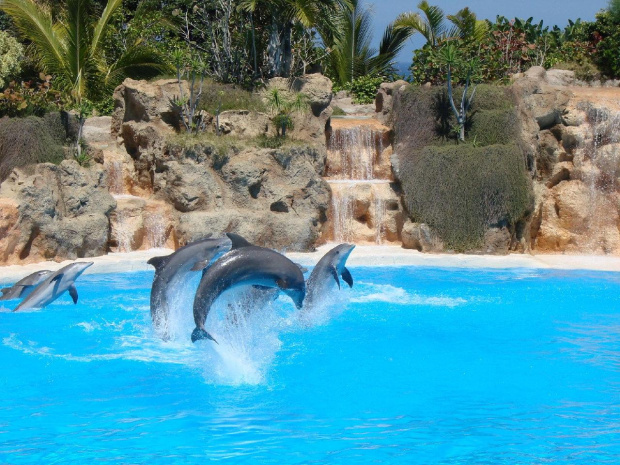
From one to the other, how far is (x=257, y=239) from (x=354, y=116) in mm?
7140

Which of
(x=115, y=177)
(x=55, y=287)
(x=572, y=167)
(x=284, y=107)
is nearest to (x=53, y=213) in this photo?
(x=115, y=177)

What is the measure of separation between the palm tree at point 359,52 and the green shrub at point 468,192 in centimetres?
1012

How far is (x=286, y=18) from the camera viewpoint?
21.1 metres

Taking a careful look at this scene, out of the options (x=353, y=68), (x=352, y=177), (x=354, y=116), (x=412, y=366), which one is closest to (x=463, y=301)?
(x=412, y=366)

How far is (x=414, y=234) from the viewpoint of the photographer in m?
17.4

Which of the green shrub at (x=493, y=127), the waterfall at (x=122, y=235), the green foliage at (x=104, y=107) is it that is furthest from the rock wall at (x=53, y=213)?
the green shrub at (x=493, y=127)

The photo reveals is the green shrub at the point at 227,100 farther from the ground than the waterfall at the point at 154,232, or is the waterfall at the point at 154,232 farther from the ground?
the green shrub at the point at 227,100

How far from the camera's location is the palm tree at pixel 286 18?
20.1 m

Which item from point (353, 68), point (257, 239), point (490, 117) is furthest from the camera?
point (353, 68)

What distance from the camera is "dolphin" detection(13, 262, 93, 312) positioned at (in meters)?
10.5

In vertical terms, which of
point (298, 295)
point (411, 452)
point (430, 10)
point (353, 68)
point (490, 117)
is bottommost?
point (411, 452)

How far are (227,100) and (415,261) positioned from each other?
6.53 metres

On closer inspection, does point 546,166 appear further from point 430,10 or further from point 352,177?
point 430,10

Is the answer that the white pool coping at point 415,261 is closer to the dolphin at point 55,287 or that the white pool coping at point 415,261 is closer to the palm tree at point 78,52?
the dolphin at point 55,287
